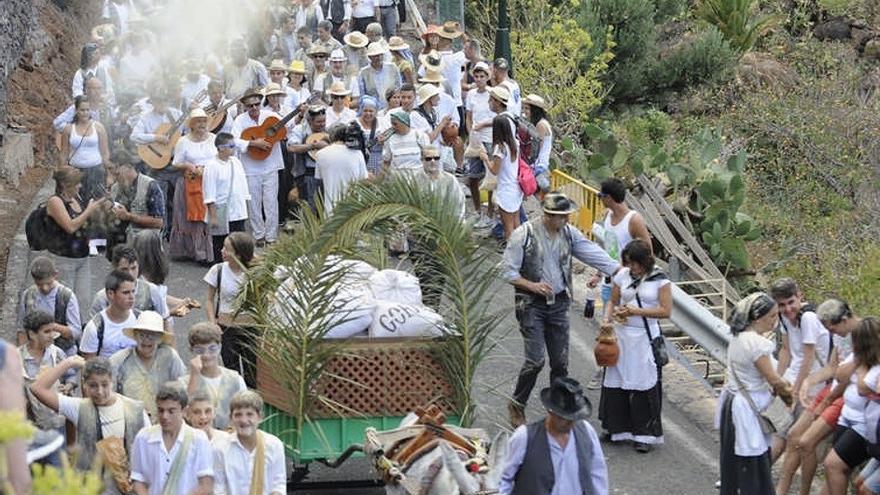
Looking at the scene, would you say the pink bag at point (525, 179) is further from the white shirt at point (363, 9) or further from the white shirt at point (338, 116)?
the white shirt at point (363, 9)

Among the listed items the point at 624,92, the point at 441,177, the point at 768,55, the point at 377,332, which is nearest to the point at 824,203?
the point at 624,92

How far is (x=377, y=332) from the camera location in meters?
10.8

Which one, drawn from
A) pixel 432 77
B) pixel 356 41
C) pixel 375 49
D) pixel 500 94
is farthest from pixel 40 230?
pixel 356 41

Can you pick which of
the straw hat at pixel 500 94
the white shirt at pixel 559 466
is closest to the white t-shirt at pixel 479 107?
the straw hat at pixel 500 94

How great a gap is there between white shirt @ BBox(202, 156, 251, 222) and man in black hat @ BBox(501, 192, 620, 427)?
4.62m

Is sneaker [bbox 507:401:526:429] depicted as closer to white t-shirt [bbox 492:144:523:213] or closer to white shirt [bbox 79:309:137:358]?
white shirt [bbox 79:309:137:358]

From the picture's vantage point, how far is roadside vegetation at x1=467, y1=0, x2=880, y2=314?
18.5m

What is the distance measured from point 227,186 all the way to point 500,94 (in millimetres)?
2778

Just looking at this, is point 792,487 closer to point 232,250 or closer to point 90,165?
point 232,250

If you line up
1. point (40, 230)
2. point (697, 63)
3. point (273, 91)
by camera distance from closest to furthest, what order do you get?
point (40, 230) → point (273, 91) → point (697, 63)

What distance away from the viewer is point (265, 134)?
17547 millimetres

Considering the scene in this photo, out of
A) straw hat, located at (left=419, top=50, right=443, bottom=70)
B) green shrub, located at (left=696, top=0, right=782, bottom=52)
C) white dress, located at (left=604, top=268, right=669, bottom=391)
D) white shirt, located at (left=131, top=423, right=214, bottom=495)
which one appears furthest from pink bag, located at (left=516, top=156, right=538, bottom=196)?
green shrub, located at (left=696, top=0, right=782, bottom=52)

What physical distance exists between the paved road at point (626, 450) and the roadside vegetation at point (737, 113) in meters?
4.24

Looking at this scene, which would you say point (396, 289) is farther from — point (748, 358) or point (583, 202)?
point (583, 202)
